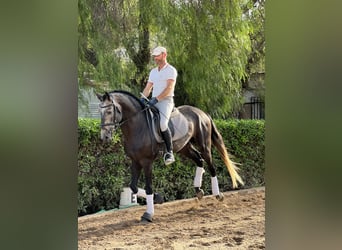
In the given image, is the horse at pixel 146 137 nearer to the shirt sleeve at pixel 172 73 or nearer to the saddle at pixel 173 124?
the saddle at pixel 173 124

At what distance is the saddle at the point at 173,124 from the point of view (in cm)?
372

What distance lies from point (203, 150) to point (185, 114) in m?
0.43

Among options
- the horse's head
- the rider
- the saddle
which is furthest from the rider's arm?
the horse's head

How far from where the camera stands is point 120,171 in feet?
12.7

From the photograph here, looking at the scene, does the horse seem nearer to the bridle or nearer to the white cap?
the bridle

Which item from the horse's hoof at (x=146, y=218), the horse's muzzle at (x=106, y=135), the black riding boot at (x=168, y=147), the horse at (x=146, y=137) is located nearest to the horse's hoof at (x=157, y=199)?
the horse at (x=146, y=137)

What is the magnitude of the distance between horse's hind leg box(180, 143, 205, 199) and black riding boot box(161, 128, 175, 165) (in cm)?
15

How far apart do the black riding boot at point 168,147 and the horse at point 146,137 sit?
5 cm

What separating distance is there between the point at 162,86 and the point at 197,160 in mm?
860
